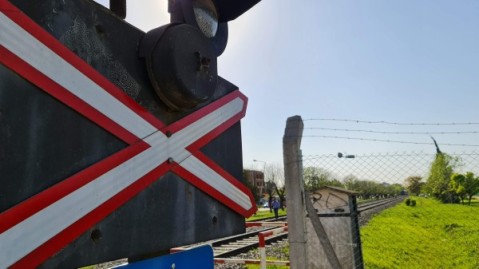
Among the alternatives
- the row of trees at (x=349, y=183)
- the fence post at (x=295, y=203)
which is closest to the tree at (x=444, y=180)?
the row of trees at (x=349, y=183)

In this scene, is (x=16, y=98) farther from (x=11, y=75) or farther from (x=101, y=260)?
(x=101, y=260)

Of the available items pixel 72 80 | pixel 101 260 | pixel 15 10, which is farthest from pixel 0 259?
pixel 15 10

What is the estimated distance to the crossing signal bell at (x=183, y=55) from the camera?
4.75 feet

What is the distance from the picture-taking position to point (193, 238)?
162 centimetres

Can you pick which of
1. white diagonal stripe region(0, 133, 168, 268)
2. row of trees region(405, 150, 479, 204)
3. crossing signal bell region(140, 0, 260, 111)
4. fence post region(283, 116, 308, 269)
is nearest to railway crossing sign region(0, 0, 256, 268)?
white diagonal stripe region(0, 133, 168, 268)

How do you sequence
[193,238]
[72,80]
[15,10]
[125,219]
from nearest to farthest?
[15,10] < [72,80] < [125,219] < [193,238]

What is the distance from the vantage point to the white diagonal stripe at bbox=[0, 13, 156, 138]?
3.38 feet

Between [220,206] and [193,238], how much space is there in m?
0.27

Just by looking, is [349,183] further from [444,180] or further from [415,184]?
[415,184]

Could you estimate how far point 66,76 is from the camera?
1.16 meters

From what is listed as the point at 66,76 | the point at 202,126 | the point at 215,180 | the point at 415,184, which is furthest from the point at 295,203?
the point at 415,184

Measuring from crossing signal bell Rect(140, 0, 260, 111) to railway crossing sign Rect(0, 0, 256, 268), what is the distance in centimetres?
14

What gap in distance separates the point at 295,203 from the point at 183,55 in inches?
70.0

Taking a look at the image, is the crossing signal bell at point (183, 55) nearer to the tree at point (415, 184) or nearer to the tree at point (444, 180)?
the tree at point (444, 180)
